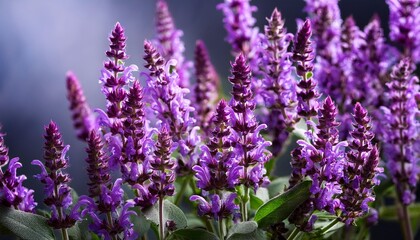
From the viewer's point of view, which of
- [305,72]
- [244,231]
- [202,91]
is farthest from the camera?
[202,91]

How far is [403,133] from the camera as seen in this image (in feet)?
3.17

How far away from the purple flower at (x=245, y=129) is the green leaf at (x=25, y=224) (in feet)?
0.75

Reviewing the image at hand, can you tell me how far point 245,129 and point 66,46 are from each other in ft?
3.96

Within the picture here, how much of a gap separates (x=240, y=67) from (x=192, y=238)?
197 mm

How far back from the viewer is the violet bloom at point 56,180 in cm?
70

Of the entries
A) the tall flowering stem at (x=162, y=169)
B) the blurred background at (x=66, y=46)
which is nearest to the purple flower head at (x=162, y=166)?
the tall flowering stem at (x=162, y=169)

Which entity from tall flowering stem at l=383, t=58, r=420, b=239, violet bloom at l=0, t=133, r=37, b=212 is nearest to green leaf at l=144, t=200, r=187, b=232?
violet bloom at l=0, t=133, r=37, b=212

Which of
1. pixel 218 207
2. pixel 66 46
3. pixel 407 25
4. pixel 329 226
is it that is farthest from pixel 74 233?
pixel 66 46

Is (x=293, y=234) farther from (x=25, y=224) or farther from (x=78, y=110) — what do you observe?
(x=78, y=110)

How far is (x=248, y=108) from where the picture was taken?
0.72m

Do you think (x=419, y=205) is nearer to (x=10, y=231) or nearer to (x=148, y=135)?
(x=148, y=135)

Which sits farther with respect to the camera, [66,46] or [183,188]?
[66,46]

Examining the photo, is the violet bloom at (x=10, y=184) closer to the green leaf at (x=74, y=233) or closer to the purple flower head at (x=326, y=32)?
the green leaf at (x=74, y=233)

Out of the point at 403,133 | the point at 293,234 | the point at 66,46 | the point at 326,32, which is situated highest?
the point at 66,46
